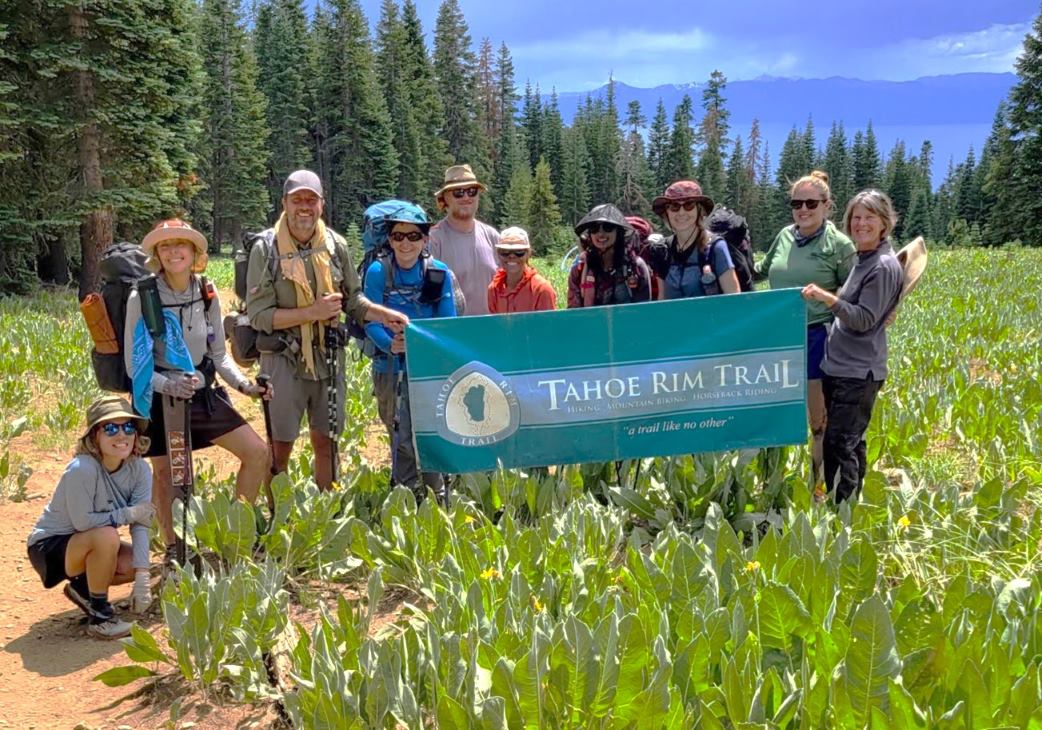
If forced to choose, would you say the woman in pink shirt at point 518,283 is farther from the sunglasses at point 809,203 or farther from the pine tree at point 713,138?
the pine tree at point 713,138

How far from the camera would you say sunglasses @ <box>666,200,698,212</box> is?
486 centimetres

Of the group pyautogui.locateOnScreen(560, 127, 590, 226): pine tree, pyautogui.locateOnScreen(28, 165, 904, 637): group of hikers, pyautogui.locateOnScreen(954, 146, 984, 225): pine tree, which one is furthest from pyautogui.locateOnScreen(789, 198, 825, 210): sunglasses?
pyautogui.locateOnScreen(954, 146, 984, 225): pine tree

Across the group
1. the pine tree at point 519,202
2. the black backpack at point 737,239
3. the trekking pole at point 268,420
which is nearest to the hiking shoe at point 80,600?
the trekking pole at point 268,420

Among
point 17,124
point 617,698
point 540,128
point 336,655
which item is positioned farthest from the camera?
point 540,128

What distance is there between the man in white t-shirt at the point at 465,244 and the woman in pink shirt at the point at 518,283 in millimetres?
303

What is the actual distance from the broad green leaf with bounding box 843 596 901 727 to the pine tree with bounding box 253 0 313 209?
56.7m

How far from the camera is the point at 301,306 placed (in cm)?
461

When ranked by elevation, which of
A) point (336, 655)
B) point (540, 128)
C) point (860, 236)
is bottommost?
point (336, 655)

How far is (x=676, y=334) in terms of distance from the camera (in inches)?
185

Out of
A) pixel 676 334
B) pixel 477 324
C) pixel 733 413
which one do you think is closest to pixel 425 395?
pixel 477 324

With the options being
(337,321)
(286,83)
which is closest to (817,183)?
(337,321)

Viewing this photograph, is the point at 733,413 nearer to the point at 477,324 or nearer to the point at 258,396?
the point at 477,324

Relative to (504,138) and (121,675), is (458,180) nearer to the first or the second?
(121,675)

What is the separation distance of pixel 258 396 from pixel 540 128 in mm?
91155
